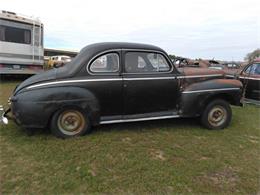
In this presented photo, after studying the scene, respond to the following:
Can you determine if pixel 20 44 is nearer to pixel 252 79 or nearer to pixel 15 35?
pixel 15 35

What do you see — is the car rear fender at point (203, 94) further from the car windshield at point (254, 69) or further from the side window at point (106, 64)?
the car windshield at point (254, 69)

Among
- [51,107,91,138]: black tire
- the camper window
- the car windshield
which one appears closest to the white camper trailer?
the camper window

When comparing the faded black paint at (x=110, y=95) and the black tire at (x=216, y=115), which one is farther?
the black tire at (x=216, y=115)

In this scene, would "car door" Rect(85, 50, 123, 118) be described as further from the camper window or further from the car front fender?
the camper window

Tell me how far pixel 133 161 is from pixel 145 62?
86.5 inches

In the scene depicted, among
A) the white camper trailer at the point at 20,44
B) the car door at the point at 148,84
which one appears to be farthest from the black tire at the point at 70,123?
the white camper trailer at the point at 20,44

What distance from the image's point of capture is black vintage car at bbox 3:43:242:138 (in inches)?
182

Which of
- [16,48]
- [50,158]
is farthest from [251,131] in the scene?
[16,48]

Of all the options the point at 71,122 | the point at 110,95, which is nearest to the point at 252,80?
the point at 110,95

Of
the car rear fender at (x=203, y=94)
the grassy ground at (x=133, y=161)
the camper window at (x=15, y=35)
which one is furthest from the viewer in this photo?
the camper window at (x=15, y=35)

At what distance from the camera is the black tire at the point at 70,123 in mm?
4734

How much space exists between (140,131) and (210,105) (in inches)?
62.5

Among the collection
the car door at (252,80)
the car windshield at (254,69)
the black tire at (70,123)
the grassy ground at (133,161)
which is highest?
the car windshield at (254,69)

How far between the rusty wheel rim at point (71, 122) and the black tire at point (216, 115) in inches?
99.2
